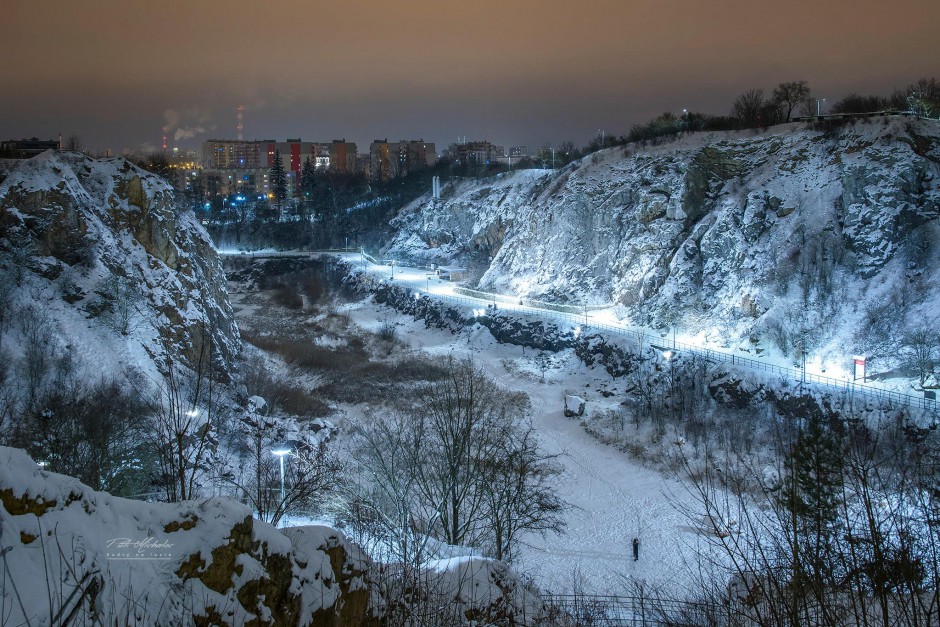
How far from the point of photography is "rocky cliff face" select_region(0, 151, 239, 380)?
67.7ft

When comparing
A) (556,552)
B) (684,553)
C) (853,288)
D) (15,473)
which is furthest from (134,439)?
(853,288)

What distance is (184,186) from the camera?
95312 mm

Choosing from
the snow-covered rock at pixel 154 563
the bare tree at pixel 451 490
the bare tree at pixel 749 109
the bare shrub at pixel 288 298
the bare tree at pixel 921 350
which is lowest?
the bare shrub at pixel 288 298

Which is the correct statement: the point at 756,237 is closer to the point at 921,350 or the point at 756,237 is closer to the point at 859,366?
the point at 859,366

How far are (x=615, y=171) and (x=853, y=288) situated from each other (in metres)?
20.1

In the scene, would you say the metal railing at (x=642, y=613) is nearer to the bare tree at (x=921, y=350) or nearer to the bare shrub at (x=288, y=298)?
the bare tree at (x=921, y=350)

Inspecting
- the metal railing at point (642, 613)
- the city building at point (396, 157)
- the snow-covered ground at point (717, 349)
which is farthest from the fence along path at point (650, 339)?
the city building at point (396, 157)

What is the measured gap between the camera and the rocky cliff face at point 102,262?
2064 centimetres

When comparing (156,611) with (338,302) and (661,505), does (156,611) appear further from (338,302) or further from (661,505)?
(338,302)

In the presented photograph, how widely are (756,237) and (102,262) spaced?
106 feet

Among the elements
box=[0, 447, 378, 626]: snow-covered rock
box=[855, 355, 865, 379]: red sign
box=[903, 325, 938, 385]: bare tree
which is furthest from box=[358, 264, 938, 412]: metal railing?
box=[0, 447, 378, 626]: snow-covered rock

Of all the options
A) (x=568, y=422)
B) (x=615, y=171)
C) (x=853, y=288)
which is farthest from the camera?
(x=615, y=171)

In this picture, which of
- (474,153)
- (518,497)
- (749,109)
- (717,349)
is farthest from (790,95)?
(474,153)

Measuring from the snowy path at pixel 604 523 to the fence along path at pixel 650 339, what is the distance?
257 inches
